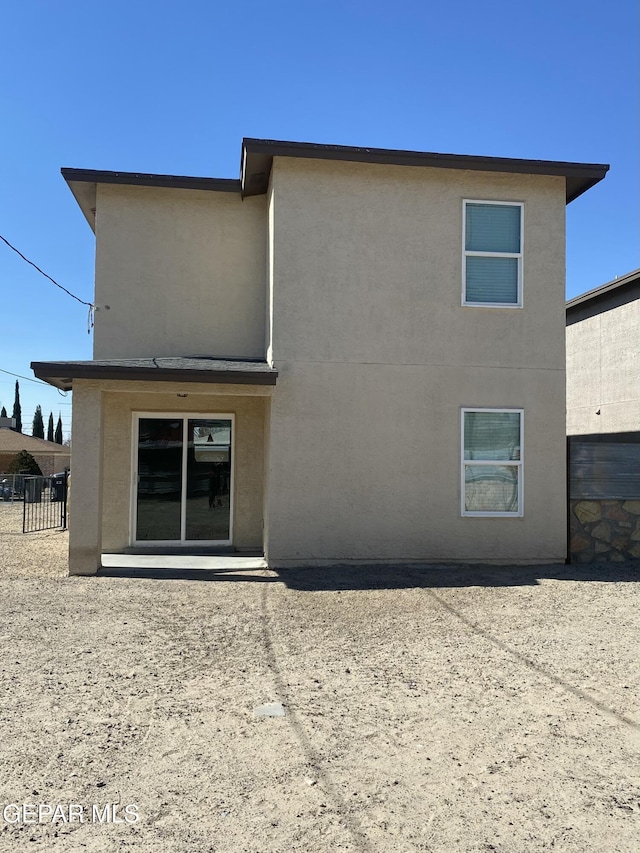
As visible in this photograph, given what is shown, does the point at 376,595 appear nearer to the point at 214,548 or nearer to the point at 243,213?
the point at 214,548

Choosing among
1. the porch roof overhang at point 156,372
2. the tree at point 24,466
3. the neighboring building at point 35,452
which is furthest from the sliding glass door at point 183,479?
the neighboring building at point 35,452

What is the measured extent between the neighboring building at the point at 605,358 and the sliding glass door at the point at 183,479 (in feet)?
30.7

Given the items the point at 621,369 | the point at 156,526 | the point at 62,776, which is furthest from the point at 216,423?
the point at 621,369

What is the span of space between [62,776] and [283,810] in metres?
1.32

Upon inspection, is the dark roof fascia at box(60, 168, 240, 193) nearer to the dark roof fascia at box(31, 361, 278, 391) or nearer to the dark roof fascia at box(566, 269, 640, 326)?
the dark roof fascia at box(31, 361, 278, 391)

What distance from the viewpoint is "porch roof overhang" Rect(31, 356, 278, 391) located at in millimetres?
9484

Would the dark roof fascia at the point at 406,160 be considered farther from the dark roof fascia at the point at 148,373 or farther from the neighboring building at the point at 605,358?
the neighboring building at the point at 605,358

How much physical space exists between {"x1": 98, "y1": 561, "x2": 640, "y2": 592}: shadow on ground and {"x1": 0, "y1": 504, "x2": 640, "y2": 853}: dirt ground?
73cm

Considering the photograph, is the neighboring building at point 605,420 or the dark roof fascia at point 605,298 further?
the dark roof fascia at point 605,298

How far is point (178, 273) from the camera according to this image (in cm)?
1201

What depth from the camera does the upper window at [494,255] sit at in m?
10.9

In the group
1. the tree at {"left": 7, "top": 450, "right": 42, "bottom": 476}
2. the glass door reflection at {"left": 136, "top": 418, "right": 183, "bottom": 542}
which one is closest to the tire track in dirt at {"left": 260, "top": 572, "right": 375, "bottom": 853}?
the glass door reflection at {"left": 136, "top": 418, "right": 183, "bottom": 542}

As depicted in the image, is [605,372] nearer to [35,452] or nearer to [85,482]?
[85,482]

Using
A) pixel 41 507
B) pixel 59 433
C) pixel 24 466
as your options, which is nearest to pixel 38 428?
pixel 59 433
